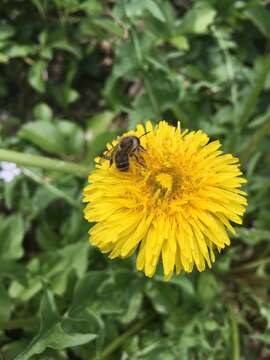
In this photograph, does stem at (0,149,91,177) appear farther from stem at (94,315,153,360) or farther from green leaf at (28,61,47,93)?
green leaf at (28,61,47,93)

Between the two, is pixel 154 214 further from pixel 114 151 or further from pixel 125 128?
pixel 125 128

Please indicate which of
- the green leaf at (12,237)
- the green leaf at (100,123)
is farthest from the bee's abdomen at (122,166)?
the green leaf at (100,123)

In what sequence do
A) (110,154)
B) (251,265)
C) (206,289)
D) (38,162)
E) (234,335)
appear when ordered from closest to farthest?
(110,154) → (38,162) → (234,335) → (206,289) → (251,265)

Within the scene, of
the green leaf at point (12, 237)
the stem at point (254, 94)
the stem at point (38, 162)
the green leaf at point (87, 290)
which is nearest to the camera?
the stem at point (38, 162)

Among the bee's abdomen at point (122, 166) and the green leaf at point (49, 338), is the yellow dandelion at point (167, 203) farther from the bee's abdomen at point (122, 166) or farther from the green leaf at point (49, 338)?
the green leaf at point (49, 338)

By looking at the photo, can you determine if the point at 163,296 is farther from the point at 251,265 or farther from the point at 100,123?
the point at 100,123

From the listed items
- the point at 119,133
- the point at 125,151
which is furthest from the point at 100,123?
the point at 125,151
